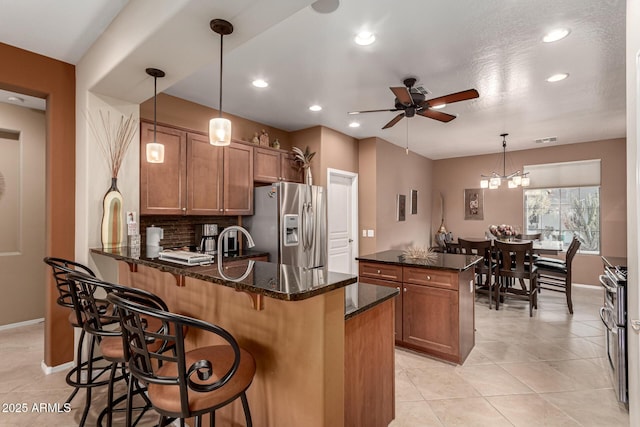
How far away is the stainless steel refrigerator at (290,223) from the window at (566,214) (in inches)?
199

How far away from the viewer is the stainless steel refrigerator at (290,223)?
→ 12.7 ft

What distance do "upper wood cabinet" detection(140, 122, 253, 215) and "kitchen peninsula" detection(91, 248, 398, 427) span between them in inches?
53.6

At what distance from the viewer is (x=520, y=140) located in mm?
5871

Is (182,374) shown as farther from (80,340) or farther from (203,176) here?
(203,176)

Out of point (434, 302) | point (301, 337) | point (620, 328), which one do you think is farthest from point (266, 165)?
point (620, 328)

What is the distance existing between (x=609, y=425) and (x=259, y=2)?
339 centimetres

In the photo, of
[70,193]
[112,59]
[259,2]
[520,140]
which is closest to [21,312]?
[70,193]

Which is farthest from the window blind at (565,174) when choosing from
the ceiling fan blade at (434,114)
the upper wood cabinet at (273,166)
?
the upper wood cabinet at (273,166)

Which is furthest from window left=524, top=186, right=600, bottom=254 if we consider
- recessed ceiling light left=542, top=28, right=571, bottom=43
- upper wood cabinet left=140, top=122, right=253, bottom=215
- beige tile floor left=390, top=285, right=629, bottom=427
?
upper wood cabinet left=140, top=122, right=253, bottom=215

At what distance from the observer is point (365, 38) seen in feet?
8.00

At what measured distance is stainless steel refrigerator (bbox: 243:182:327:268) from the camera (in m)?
3.86

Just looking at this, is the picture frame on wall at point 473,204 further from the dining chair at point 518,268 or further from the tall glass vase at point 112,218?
the tall glass vase at point 112,218

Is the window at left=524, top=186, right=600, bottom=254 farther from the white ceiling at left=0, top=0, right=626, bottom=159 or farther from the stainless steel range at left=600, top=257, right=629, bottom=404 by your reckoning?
the stainless steel range at left=600, top=257, right=629, bottom=404

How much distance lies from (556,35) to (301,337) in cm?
295
